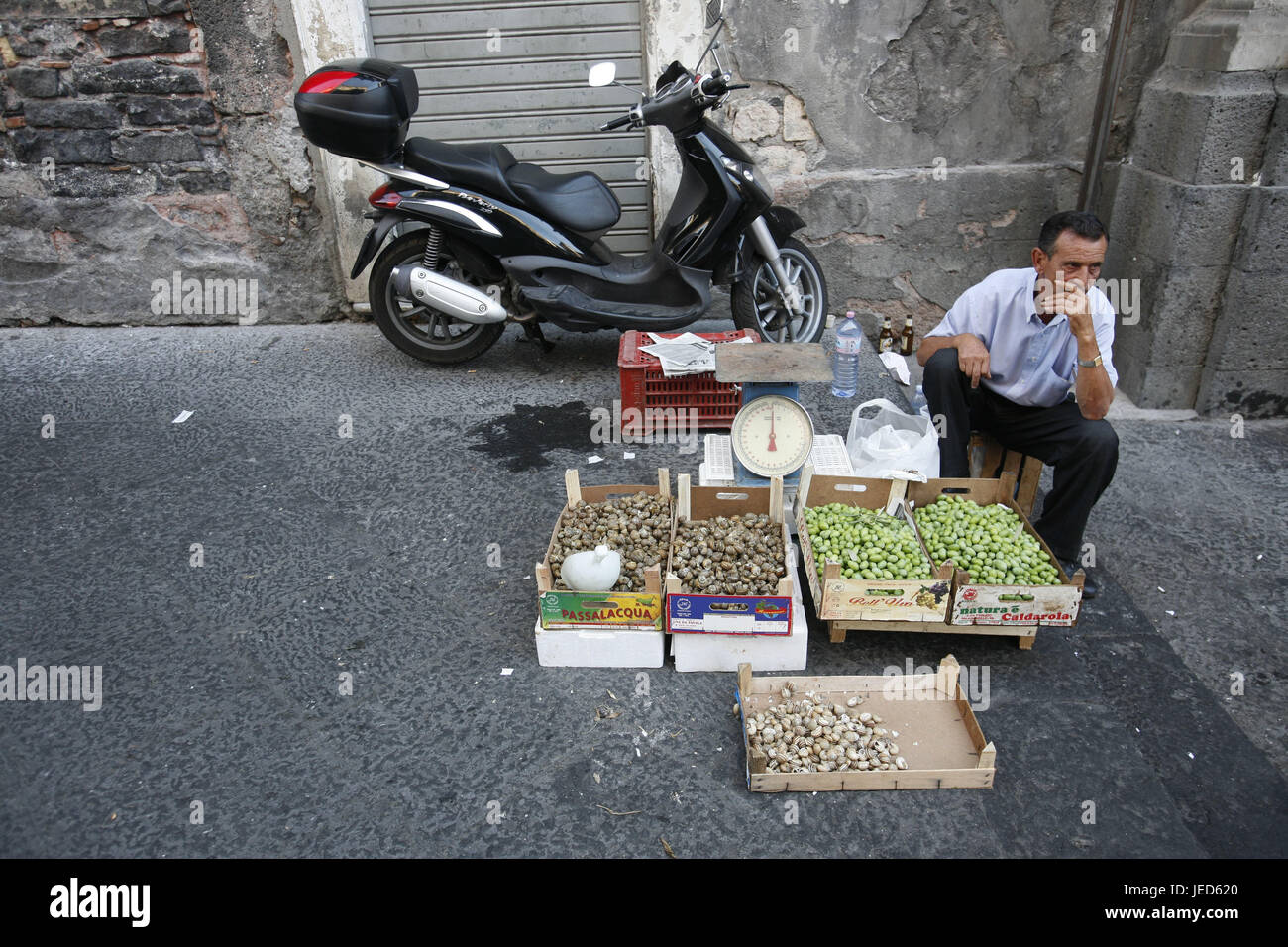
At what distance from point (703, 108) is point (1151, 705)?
352cm

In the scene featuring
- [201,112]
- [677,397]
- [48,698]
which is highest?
[201,112]

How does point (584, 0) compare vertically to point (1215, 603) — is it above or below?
above

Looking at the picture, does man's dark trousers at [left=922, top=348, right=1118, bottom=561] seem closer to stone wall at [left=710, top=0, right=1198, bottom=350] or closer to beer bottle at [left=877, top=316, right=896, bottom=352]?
beer bottle at [left=877, top=316, right=896, bottom=352]

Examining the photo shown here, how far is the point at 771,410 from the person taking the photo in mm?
3340

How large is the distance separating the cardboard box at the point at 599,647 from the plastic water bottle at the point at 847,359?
2.45 meters

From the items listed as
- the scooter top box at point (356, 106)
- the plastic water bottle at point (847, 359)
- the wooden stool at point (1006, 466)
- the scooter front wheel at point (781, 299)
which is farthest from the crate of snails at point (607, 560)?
the scooter top box at point (356, 106)

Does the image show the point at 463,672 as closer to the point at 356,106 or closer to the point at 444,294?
the point at 444,294

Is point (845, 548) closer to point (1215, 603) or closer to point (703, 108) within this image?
point (1215, 603)

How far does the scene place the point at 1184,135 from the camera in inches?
172

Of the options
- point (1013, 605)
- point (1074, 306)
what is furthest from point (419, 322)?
point (1013, 605)

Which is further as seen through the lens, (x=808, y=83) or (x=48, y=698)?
(x=808, y=83)

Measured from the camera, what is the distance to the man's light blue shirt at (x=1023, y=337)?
132 inches

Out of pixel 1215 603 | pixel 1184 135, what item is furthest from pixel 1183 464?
pixel 1184 135

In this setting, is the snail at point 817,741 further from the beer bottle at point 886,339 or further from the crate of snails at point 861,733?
the beer bottle at point 886,339
